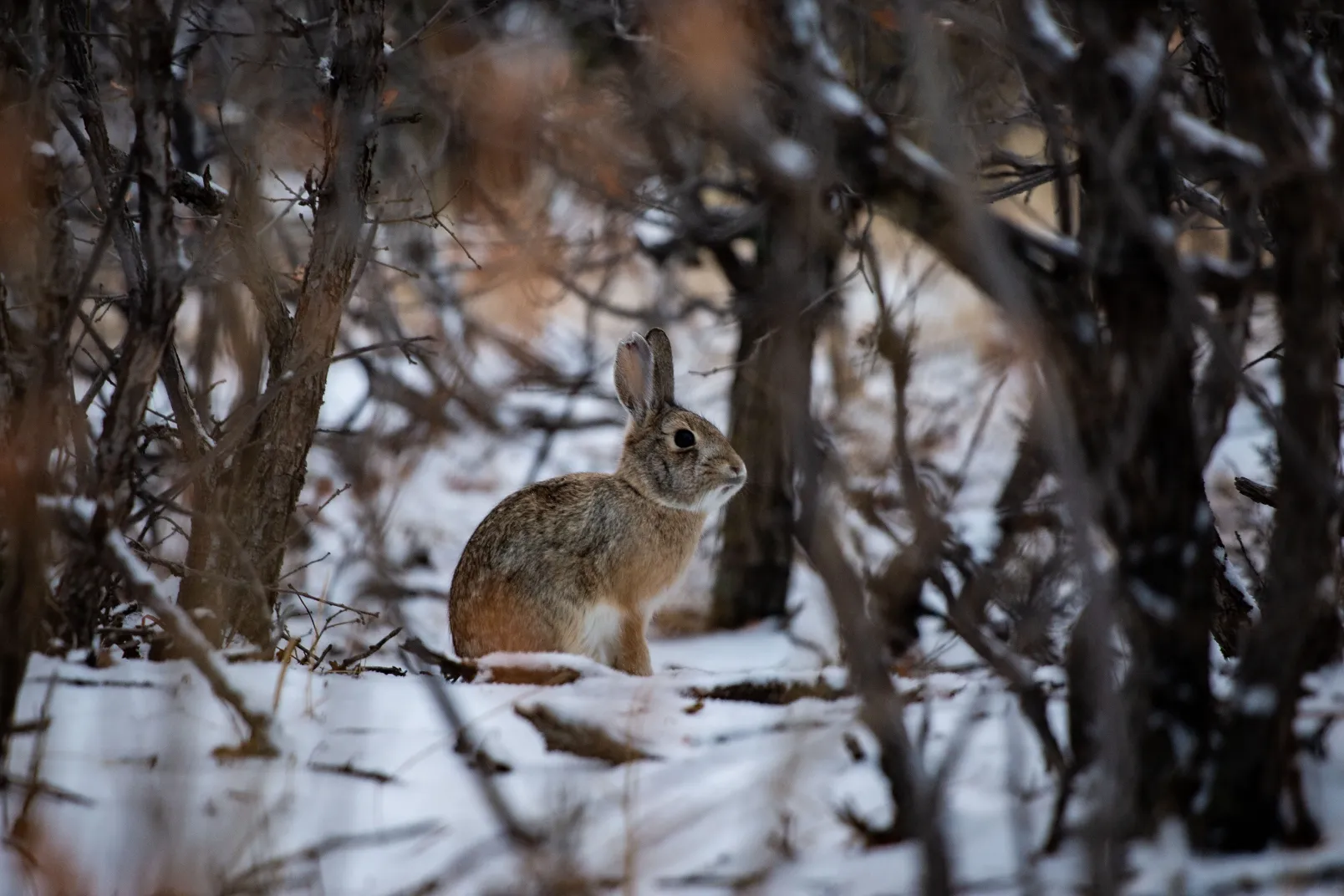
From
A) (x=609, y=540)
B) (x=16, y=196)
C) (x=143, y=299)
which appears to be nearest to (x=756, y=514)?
(x=609, y=540)

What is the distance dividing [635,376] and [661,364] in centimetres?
12

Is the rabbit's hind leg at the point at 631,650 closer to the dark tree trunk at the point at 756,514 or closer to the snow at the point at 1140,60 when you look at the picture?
the dark tree trunk at the point at 756,514

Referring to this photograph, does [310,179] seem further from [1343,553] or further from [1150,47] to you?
[1343,553]

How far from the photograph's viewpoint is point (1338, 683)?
2598 mm

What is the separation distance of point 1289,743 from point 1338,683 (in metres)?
0.36

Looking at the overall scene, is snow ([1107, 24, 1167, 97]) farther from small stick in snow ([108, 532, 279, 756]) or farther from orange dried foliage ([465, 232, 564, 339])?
orange dried foliage ([465, 232, 564, 339])

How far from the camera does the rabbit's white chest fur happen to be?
15.7 feet

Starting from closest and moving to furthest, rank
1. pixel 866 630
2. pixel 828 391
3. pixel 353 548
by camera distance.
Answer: pixel 866 630 < pixel 353 548 < pixel 828 391

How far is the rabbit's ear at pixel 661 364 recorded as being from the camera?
5457 mm

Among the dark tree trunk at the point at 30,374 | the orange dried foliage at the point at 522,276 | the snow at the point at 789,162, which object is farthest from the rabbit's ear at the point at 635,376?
the dark tree trunk at the point at 30,374

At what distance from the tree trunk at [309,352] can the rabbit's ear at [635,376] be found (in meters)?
1.51

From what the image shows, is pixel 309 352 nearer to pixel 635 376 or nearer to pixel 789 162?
pixel 789 162

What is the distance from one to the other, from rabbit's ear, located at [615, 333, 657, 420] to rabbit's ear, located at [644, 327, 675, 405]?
0.04 metres

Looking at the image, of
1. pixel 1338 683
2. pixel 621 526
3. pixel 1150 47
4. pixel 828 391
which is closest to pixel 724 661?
pixel 621 526
